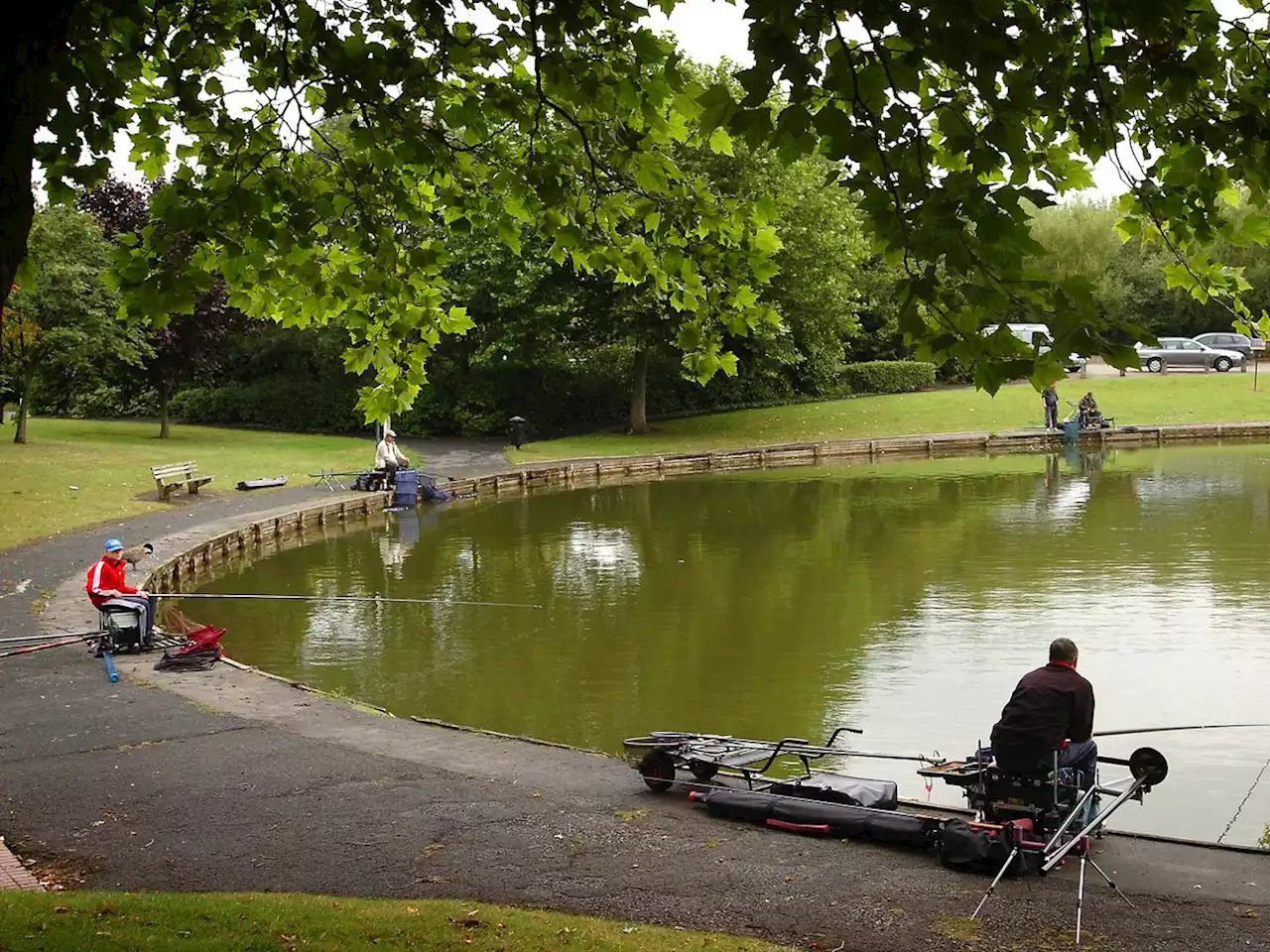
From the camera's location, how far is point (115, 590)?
14.3 meters

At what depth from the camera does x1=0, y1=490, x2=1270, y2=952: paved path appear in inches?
281

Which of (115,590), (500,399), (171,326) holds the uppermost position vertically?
(171,326)

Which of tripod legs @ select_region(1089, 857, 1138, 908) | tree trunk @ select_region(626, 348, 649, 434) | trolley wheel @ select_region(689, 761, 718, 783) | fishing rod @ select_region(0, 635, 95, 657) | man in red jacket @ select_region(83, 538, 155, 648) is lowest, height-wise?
tripod legs @ select_region(1089, 857, 1138, 908)

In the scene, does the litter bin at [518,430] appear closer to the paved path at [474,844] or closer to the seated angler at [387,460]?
the seated angler at [387,460]

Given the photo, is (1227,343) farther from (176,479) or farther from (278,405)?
(176,479)

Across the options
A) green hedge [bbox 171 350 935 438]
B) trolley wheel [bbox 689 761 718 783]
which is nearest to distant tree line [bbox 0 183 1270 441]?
green hedge [bbox 171 350 935 438]

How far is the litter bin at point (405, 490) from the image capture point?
96.5 ft

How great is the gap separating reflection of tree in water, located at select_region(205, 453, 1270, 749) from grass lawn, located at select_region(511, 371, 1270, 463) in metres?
7.84

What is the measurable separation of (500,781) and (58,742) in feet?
12.3

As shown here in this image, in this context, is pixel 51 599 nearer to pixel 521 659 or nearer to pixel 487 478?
pixel 521 659

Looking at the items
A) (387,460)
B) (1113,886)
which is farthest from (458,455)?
(1113,886)

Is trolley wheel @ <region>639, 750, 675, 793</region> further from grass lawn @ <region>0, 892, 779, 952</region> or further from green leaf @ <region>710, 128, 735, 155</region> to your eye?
green leaf @ <region>710, 128, 735, 155</region>

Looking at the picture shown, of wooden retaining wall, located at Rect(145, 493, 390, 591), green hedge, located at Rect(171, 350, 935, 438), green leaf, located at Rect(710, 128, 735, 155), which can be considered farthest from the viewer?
green hedge, located at Rect(171, 350, 935, 438)

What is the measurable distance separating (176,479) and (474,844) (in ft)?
70.9
